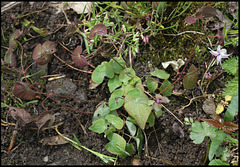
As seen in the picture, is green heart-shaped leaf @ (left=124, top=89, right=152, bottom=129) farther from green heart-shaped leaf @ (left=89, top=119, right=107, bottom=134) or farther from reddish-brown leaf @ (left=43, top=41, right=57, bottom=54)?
reddish-brown leaf @ (left=43, top=41, right=57, bottom=54)

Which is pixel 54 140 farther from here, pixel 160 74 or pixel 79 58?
pixel 160 74

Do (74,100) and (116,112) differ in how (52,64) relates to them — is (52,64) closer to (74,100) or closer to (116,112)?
(74,100)

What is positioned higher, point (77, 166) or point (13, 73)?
point (13, 73)

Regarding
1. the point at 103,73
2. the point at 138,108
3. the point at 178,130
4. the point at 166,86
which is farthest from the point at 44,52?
the point at 178,130

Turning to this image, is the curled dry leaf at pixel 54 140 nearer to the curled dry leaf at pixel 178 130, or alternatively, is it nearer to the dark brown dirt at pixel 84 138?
the dark brown dirt at pixel 84 138

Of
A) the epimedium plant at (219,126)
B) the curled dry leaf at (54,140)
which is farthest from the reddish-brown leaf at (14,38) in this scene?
the epimedium plant at (219,126)

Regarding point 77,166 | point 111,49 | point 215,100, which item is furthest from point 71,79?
point 215,100
